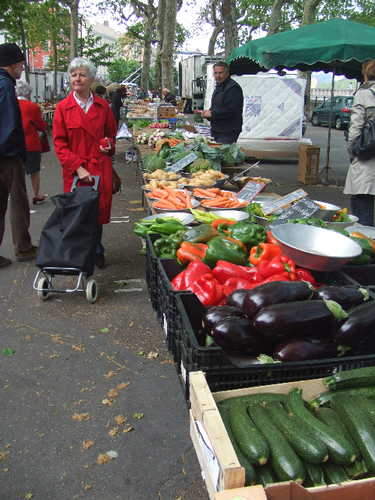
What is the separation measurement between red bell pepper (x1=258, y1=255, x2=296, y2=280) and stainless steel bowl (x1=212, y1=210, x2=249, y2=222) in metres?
1.25

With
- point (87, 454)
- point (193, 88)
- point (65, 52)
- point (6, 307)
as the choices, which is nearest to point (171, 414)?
point (87, 454)

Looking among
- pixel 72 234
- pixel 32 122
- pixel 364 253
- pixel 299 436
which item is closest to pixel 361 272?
pixel 364 253

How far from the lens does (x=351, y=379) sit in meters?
2.03

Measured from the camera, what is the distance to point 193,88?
1432 inches

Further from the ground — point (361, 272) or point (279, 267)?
point (279, 267)

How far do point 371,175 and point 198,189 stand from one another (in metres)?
2.17

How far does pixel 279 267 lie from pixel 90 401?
5.52 ft

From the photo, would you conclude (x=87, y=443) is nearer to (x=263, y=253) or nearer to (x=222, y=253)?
(x=222, y=253)

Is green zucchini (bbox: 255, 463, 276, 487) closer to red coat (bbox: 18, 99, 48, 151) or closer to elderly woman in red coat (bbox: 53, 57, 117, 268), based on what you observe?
elderly woman in red coat (bbox: 53, 57, 117, 268)

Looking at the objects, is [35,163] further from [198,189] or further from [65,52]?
[65,52]

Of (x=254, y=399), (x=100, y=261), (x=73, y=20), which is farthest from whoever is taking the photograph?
(x=73, y=20)

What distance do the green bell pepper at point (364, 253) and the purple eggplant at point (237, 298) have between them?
38.1 inches

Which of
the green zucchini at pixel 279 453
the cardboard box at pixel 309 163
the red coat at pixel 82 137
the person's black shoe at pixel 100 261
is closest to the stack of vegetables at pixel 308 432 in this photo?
the green zucchini at pixel 279 453

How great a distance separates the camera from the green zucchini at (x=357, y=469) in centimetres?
170
